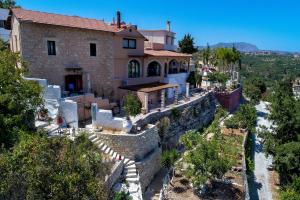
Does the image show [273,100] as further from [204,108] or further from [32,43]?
[32,43]

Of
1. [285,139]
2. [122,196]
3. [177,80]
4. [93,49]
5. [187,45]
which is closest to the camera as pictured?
[122,196]

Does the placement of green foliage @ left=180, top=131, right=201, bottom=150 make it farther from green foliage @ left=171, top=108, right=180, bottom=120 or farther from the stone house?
the stone house

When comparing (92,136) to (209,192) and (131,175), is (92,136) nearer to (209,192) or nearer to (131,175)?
(131,175)

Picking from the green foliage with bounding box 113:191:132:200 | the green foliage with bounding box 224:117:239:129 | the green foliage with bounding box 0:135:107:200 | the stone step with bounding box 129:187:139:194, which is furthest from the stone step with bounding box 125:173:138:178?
the green foliage with bounding box 224:117:239:129

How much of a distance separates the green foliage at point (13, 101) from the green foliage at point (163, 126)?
12.4 metres

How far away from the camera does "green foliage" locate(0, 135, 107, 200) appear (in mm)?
9938

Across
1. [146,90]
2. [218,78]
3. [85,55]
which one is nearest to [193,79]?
[218,78]

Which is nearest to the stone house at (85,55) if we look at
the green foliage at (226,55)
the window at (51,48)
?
the window at (51,48)

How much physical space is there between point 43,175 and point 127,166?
34.9 feet

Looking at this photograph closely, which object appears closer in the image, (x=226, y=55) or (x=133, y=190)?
(x=133, y=190)

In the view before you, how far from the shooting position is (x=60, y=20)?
26.2 metres

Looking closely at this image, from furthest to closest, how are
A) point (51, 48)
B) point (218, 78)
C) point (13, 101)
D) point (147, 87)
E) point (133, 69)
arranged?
point (218, 78), point (133, 69), point (147, 87), point (51, 48), point (13, 101)

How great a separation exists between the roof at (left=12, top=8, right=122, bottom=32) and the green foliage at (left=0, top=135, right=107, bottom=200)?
16.4 m

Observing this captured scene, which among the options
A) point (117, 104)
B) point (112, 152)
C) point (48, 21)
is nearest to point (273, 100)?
point (117, 104)
